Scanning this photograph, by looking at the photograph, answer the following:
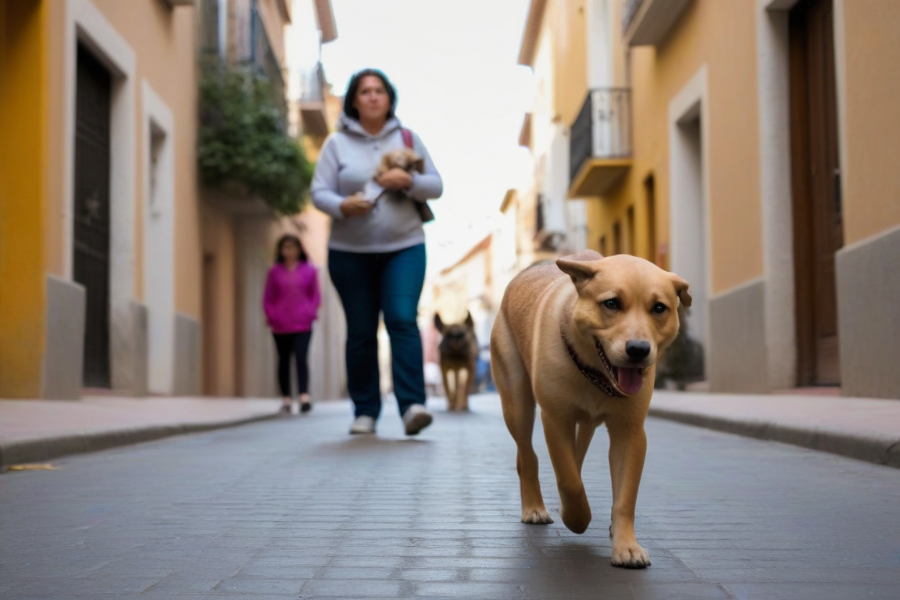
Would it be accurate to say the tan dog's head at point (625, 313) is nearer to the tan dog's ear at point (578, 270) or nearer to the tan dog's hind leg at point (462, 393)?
the tan dog's ear at point (578, 270)

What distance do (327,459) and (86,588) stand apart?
3387 millimetres

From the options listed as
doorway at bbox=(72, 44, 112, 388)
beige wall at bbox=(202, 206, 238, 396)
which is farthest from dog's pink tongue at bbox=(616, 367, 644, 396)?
beige wall at bbox=(202, 206, 238, 396)

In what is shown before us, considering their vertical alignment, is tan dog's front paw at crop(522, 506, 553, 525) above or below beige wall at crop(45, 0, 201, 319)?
below

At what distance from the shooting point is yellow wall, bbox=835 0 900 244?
8.55 m

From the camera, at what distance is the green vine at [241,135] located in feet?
59.9

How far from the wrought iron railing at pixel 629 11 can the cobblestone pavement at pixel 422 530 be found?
11.3 m

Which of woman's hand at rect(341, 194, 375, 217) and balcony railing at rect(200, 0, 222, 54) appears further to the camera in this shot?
balcony railing at rect(200, 0, 222, 54)

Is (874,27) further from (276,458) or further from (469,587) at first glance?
(469,587)

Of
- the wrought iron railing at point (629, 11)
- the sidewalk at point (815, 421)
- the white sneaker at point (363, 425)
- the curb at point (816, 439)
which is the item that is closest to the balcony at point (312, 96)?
the wrought iron railing at point (629, 11)

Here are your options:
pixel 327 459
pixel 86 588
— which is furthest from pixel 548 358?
pixel 327 459

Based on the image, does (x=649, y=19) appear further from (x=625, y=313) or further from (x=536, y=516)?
(x=625, y=313)

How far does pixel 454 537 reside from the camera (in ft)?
12.3

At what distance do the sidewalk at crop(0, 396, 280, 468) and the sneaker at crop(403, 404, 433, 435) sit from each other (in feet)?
6.06

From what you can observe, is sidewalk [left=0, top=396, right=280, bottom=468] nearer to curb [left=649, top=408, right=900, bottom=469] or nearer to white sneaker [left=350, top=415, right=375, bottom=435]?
white sneaker [left=350, top=415, right=375, bottom=435]
